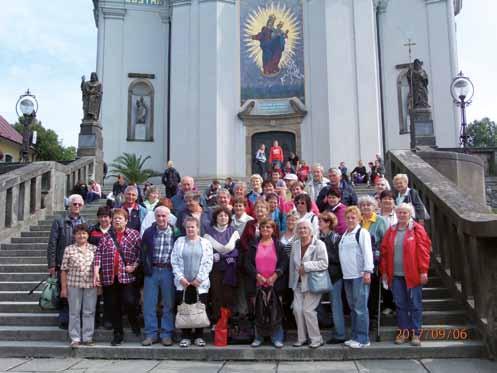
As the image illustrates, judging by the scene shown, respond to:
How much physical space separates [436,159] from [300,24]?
1539 centimetres

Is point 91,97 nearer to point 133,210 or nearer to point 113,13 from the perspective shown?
point 133,210

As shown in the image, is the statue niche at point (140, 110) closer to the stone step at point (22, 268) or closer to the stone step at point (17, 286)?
the stone step at point (22, 268)

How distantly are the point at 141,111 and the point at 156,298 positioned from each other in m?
20.4

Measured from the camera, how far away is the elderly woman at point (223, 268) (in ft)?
19.5

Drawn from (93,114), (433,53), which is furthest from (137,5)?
(433,53)

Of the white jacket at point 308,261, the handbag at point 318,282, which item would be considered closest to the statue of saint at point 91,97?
the white jacket at point 308,261

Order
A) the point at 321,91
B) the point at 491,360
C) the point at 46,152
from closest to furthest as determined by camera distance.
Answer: the point at 491,360
the point at 321,91
the point at 46,152

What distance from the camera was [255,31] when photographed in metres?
24.0

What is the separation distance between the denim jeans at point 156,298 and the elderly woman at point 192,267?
142mm

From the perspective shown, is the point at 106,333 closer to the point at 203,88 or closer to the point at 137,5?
the point at 203,88

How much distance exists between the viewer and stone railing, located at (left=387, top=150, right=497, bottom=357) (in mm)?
5422

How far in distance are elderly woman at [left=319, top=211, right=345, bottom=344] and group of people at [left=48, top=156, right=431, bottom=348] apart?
0.01 metres

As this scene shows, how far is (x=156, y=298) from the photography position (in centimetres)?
602

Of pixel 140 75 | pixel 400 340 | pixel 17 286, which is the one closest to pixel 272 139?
pixel 140 75
